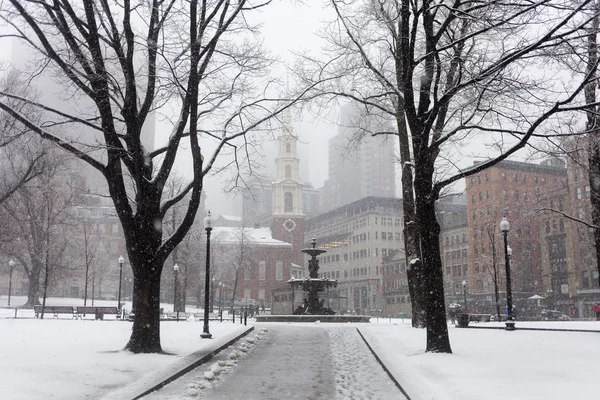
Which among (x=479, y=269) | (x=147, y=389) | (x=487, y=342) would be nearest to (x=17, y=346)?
(x=147, y=389)

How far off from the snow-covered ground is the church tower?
3189 inches

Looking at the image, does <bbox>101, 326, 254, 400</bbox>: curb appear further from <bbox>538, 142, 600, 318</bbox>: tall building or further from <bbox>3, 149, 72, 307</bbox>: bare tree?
<bbox>538, 142, 600, 318</bbox>: tall building

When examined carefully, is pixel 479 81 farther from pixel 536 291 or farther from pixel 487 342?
pixel 536 291

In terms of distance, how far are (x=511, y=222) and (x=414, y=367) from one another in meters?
71.5

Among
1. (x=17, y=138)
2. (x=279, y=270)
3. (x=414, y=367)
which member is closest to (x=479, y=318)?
(x=414, y=367)

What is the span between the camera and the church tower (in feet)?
314

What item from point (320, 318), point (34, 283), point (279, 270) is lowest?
point (320, 318)

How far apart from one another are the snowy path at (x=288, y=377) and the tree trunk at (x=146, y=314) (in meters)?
1.51

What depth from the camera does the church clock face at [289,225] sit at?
320 feet

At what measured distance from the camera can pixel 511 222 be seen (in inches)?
3002

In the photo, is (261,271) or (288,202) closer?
(261,271)

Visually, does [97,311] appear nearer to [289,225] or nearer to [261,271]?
[261,271]

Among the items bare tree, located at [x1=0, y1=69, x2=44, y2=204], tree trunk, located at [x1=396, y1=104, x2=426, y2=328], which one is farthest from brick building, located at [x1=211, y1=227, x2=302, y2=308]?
tree trunk, located at [x1=396, y1=104, x2=426, y2=328]

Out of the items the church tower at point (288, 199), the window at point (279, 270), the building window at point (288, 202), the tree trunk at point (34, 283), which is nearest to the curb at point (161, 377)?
the tree trunk at point (34, 283)
